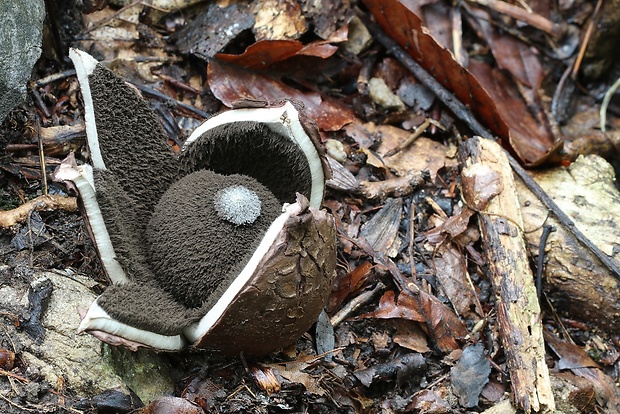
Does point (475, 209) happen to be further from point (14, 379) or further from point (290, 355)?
point (14, 379)

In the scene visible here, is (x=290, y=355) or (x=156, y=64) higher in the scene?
(x=156, y=64)

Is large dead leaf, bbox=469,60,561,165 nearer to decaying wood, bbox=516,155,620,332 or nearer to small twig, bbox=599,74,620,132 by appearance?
decaying wood, bbox=516,155,620,332

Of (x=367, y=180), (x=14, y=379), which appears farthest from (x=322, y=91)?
(x=14, y=379)

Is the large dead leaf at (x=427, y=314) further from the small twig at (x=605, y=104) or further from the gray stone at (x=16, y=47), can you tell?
the small twig at (x=605, y=104)

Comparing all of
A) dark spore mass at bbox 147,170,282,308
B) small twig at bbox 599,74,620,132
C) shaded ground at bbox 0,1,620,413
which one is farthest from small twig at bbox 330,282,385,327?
small twig at bbox 599,74,620,132

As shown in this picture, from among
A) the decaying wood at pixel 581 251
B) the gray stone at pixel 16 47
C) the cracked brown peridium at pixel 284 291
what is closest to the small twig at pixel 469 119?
the decaying wood at pixel 581 251

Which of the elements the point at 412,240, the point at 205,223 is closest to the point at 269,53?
the point at 412,240
